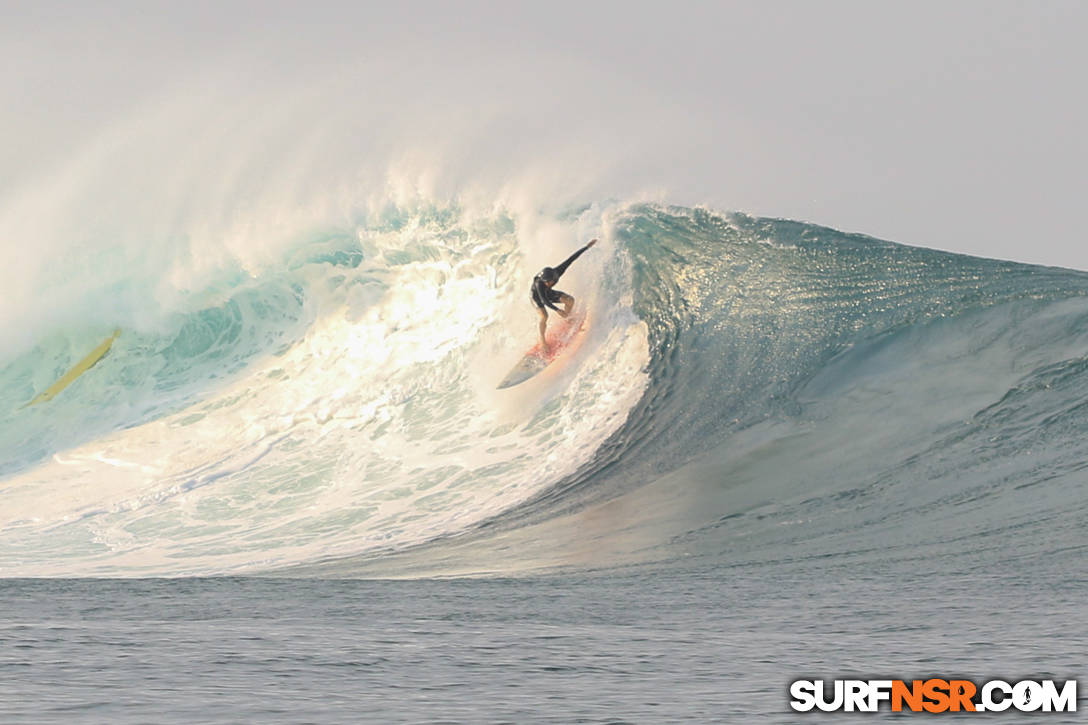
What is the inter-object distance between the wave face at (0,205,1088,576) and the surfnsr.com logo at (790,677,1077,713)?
12.3ft

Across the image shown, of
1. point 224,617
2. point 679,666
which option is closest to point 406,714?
point 679,666

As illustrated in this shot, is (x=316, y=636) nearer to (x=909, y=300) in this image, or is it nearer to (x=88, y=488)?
(x=88, y=488)

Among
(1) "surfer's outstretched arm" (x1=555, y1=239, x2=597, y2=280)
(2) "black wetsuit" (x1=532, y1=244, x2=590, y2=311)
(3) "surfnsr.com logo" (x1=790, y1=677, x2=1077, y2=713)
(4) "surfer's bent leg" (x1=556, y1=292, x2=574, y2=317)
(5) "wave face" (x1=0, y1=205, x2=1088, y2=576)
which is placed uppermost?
(1) "surfer's outstretched arm" (x1=555, y1=239, x2=597, y2=280)

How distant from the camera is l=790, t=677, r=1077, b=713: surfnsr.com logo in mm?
4488

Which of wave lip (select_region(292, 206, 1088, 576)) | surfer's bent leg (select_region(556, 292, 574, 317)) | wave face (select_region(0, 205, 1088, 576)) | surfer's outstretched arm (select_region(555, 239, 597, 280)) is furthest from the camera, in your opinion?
surfer's bent leg (select_region(556, 292, 574, 317))

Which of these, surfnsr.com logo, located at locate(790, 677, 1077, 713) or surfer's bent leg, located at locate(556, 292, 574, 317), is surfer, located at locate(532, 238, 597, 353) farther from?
surfnsr.com logo, located at locate(790, 677, 1077, 713)

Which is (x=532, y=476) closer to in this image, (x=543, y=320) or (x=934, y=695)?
(x=543, y=320)

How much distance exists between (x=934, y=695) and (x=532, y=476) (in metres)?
6.28

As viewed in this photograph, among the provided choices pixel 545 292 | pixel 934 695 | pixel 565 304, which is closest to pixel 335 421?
pixel 545 292

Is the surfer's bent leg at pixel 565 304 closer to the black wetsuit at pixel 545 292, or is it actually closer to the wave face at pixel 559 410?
the black wetsuit at pixel 545 292

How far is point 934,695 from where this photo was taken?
4.70 meters

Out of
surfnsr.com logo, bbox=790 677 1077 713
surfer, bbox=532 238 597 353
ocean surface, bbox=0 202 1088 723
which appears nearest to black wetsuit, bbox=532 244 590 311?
surfer, bbox=532 238 597 353

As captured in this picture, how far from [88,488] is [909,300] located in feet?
26.8

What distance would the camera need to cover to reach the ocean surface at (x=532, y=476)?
18.2 ft
